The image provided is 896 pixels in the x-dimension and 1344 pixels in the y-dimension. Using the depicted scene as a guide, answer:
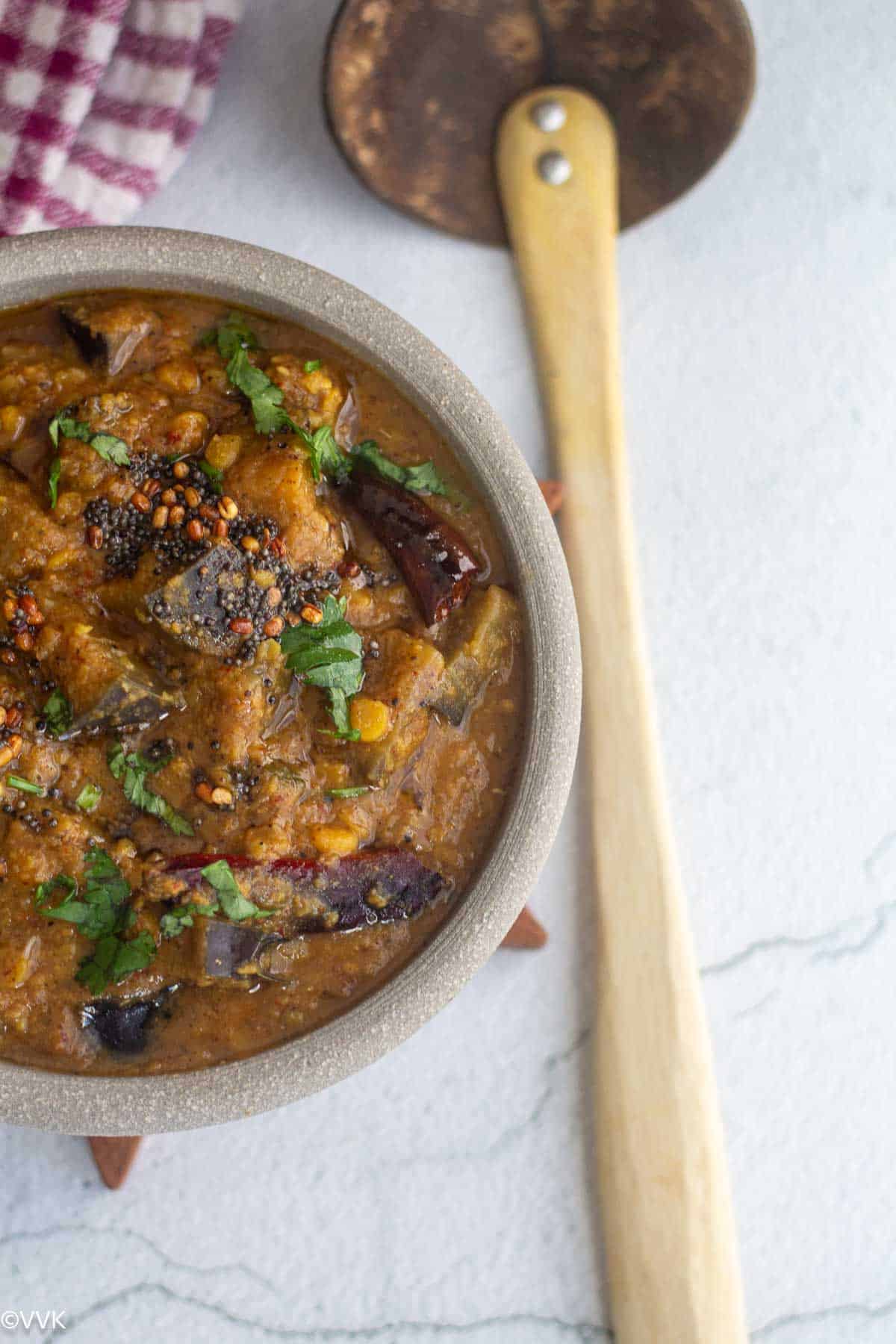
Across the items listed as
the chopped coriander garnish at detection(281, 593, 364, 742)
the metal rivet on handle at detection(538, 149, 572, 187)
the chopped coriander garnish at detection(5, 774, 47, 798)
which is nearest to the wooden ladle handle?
the metal rivet on handle at detection(538, 149, 572, 187)

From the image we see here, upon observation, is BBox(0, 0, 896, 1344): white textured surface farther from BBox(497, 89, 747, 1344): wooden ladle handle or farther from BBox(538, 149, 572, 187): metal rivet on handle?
BBox(538, 149, 572, 187): metal rivet on handle

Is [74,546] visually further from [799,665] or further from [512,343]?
[799,665]

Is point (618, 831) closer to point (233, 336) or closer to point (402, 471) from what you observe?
point (402, 471)

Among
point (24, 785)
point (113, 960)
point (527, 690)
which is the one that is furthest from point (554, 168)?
point (113, 960)

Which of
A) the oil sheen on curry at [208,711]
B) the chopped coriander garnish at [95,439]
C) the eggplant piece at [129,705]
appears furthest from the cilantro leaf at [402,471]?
the eggplant piece at [129,705]

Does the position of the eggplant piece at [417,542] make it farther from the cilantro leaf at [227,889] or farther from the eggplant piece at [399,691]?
the cilantro leaf at [227,889]

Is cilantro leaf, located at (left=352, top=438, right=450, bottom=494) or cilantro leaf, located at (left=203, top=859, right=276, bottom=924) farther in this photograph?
cilantro leaf, located at (left=352, top=438, right=450, bottom=494)
